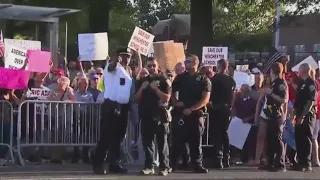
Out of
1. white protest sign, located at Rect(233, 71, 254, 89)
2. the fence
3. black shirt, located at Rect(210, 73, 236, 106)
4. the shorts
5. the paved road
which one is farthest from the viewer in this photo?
white protest sign, located at Rect(233, 71, 254, 89)

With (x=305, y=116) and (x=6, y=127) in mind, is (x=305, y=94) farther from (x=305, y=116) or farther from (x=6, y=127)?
(x=6, y=127)

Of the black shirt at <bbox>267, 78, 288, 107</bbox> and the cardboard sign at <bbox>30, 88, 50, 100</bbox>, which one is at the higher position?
the black shirt at <bbox>267, 78, 288, 107</bbox>

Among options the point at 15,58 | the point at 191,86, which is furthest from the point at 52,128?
the point at 191,86

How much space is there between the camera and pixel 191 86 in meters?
12.1

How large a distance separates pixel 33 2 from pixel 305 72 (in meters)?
20.7

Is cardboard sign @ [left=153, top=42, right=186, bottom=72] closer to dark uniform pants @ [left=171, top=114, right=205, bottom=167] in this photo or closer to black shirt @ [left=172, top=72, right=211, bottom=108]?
black shirt @ [left=172, top=72, right=211, bottom=108]

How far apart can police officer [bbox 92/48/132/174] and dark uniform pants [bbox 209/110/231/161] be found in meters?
2.01

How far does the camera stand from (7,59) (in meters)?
13.1

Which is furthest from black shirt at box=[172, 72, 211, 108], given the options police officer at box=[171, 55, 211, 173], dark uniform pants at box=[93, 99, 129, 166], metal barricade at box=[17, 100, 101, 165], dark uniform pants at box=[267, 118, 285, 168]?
metal barricade at box=[17, 100, 101, 165]

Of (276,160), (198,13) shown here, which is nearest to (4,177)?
(276,160)

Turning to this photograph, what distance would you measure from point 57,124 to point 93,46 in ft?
5.63

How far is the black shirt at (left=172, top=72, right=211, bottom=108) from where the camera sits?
1205 centimetres

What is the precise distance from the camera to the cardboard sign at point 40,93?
520 inches

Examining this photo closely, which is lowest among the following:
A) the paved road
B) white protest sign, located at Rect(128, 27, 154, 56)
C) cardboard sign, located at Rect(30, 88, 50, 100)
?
the paved road
